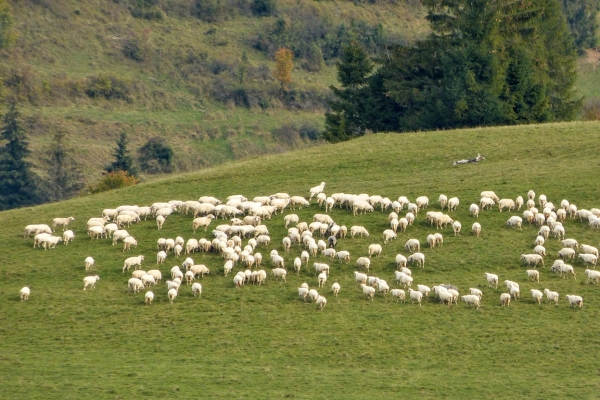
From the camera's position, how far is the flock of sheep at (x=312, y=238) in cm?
3781

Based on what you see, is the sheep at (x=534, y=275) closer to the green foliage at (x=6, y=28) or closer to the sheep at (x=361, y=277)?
the sheep at (x=361, y=277)

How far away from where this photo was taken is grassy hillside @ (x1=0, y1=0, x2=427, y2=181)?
3642 inches

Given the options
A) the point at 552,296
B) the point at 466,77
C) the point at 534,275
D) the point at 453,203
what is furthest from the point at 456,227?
the point at 466,77

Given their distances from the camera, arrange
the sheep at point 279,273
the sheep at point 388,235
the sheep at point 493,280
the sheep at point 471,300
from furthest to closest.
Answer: the sheep at point 388,235 → the sheep at point 279,273 → the sheep at point 493,280 → the sheep at point 471,300

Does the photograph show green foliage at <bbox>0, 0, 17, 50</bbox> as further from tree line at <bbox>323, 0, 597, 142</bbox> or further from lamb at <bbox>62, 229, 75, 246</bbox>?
lamb at <bbox>62, 229, 75, 246</bbox>

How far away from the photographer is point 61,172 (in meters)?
80.2

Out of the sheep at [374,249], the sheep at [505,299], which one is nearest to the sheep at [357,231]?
the sheep at [374,249]

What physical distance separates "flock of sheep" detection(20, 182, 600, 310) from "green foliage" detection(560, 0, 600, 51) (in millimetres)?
78169

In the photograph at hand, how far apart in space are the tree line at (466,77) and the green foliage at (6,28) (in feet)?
125

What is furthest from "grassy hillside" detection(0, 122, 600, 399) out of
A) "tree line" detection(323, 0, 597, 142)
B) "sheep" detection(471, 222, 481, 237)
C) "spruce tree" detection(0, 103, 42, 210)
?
"spruce tree" detection(0, 103, 42, 210)

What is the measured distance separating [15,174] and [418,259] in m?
46.8

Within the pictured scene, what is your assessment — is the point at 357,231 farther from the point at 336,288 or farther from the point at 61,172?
the point at 61,172

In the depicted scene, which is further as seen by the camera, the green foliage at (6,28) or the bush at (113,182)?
the green foliage at (6,28)

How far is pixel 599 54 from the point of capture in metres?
120
